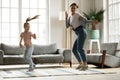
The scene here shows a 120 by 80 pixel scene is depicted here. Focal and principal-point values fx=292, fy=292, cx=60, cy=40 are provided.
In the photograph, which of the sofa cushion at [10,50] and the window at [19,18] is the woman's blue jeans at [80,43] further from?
the window at [19,18]

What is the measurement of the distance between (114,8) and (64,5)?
1.64m

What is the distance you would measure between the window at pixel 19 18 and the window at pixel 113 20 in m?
1.98

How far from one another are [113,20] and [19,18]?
9.63 ft

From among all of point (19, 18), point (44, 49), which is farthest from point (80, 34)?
point (19, 18)

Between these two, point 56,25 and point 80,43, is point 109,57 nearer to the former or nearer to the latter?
point 80,43

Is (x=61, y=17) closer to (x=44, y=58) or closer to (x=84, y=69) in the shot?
(x=44, y=58)

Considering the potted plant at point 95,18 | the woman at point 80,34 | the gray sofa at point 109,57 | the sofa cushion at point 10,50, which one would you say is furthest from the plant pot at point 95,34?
the woman at point 80,34

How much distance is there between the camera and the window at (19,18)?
9.16 m

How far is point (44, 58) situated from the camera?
7.33m

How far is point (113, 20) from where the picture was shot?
8.88m

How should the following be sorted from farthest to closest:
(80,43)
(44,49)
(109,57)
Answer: (44,49), (109,57), (80,43)

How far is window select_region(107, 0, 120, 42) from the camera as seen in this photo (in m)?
8.62

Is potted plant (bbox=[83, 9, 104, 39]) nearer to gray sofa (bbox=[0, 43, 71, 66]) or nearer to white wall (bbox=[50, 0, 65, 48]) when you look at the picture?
white wall (bbox=[50, 0, 65, 48])

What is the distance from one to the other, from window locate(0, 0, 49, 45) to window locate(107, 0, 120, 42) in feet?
6.50
